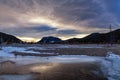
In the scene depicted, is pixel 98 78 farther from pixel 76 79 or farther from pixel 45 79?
pixel 45 79

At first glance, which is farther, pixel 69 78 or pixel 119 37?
pixel 119 37

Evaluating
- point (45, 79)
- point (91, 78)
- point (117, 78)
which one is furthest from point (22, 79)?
point (117, 78)

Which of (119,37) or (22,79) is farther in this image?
(119,37)

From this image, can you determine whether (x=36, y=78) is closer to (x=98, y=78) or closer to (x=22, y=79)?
(x=22, y=79)

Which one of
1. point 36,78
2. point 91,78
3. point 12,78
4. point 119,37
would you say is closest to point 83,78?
point 91,78

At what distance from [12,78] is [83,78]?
389 cm

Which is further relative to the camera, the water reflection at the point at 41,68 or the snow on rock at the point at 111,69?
the water reflection at the point at 41,68

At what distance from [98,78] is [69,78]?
164 centimetres

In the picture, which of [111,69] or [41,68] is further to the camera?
Answer: [41,68]

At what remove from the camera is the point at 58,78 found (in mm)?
13023

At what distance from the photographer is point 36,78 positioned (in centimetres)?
1304

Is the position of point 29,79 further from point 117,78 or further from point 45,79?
point 117,78

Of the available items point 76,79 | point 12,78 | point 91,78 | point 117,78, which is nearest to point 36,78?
point 12,78

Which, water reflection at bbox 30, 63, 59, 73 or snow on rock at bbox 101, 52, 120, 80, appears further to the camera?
water reflection at bbox 30, 63, 59, 73
